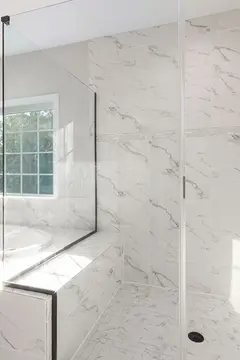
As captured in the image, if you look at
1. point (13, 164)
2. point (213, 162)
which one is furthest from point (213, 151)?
point (13, 164)

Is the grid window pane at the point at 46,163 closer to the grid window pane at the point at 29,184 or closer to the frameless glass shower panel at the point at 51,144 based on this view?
the frameless glass shower panel at the point at 51,144

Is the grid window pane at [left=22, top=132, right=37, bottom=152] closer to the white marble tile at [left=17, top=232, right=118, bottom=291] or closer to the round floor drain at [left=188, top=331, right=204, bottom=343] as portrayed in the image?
the white marble tile at [left=17, top=232, right=118, bottom=291]

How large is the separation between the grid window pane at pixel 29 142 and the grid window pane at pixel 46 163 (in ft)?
0.36

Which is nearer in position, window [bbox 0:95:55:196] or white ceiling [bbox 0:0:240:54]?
white ceiling [bbox 0:0:240:54]

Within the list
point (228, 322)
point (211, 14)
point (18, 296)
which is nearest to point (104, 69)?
point (211, 14)

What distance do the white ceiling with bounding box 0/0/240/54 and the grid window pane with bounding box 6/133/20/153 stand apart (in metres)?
0.76

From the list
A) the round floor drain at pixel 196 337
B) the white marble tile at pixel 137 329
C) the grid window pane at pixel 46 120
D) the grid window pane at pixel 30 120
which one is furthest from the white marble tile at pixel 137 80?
the round floor drain at pixel 196 337

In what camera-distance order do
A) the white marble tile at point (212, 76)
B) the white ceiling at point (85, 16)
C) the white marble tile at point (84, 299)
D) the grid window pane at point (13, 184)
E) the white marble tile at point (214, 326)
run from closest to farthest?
the white marble tile at point (84, 299)
the white marble tile at point (214, 326)
the white ceiling at point (85, 16)
the white marble tile at point (212, 76)
the grid window pane at point (13, 184)

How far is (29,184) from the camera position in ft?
8.35

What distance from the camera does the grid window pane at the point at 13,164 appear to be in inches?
90.7

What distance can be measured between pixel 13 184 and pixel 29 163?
0.25 metres

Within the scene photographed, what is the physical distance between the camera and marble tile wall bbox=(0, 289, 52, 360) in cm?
129

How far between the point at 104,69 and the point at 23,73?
33.1 inches

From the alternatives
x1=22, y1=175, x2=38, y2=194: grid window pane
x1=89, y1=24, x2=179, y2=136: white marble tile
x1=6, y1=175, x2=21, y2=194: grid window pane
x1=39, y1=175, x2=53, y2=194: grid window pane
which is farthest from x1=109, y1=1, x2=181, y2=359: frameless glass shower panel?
x1=6, y1=175, x2=21, y2=194: grid window pane
